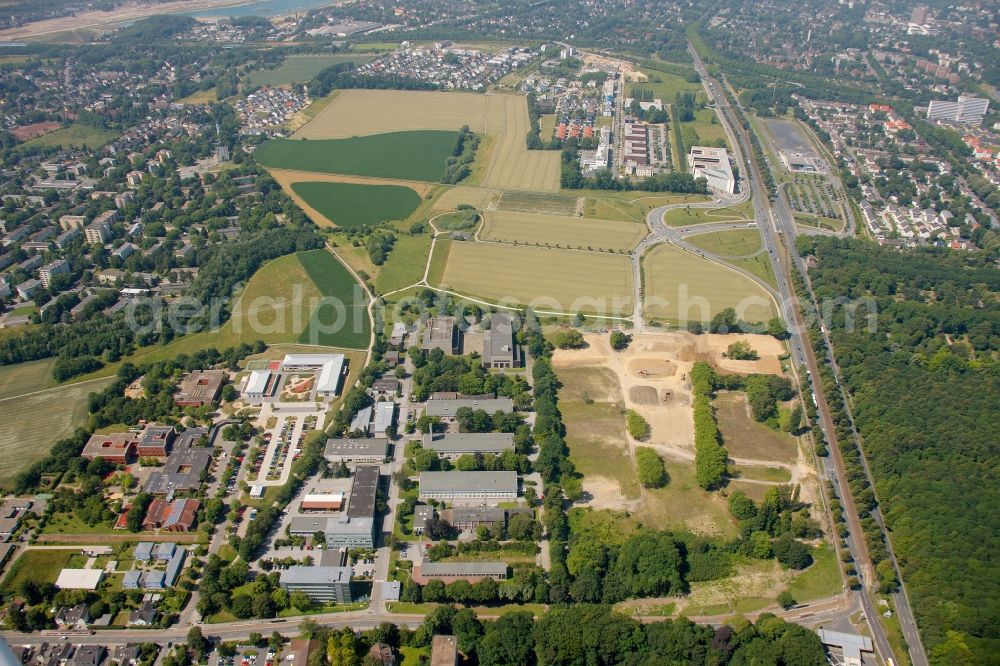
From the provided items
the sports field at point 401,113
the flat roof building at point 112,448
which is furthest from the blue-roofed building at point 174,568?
the sports field at point 401,113

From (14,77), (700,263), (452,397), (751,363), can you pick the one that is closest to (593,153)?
(700,263)

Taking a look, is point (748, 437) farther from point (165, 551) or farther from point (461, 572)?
point (165, 551)

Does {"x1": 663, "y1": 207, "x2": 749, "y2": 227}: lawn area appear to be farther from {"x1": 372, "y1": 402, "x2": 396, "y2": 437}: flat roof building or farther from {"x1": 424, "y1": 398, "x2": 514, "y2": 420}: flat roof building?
{"x1": 372, "y1": 402, "x2": 396, "y2": 437}: flat roof building

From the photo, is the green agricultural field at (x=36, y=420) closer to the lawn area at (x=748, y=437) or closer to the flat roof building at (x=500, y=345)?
the flat roof building at (x=500, y=345)

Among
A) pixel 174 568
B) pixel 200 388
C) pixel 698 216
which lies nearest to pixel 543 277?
pixel 698 216

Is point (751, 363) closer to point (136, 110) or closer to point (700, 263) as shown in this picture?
point (700, 263)

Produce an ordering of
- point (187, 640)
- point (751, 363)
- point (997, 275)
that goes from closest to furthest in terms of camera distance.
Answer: point (187, 640) → point (751, 363) → point (997, 275)
